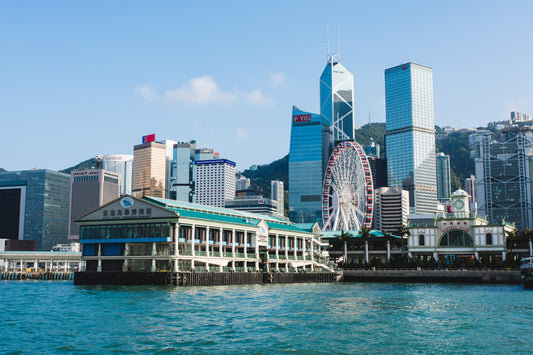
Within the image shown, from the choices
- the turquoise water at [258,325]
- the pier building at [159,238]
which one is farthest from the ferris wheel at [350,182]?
the turquoise water at [258,325]

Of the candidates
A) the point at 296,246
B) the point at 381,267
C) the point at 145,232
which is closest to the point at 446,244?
the point at 381,267

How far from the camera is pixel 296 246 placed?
15675 centimetres

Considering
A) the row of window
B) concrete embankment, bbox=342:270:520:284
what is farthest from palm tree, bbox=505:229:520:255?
the row of window

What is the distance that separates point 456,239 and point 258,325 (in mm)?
122977

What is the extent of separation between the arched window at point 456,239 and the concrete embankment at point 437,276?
22273 millimetres

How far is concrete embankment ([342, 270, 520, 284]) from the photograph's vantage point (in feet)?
448

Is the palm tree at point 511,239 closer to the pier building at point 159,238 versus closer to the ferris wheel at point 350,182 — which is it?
the ferris wheel at point 350,182

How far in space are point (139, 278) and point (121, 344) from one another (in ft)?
213

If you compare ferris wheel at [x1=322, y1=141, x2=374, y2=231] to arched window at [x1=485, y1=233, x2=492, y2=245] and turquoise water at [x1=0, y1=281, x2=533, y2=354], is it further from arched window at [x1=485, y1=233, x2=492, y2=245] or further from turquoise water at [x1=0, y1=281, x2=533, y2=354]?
turquoise water at [x1=0, y1=281, x2=533, y2=354]

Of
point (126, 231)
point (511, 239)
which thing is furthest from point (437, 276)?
point (126, 231)

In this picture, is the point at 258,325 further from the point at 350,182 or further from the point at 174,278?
the point at 350,182

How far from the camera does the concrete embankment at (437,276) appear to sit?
136 m

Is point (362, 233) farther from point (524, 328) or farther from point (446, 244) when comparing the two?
point (524, 328)

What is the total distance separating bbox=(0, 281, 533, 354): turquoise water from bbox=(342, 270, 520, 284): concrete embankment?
61.7 meters
